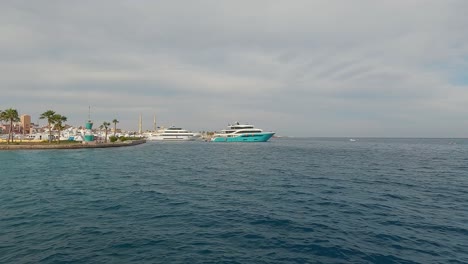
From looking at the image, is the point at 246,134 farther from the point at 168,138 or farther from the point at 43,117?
the point at 43,117

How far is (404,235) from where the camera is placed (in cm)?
1390

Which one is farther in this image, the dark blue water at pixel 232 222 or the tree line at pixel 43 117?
the tree line at pixel 43 117

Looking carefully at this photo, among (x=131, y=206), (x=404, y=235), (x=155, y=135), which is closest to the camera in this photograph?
(x=404, y=235)

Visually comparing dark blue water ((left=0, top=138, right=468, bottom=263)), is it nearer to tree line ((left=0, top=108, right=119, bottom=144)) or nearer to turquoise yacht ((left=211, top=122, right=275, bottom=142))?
tree line ((left=0, top=108, right=119, bottom=144))

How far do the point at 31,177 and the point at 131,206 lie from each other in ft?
73.5

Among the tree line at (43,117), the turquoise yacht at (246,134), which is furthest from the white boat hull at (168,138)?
the tree line at (43,117)

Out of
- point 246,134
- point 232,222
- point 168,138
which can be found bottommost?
point 232,222

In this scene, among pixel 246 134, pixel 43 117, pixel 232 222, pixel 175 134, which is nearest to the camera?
pixel 232 222

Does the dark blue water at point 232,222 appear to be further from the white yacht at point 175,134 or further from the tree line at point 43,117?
the white yacht at point 175,134

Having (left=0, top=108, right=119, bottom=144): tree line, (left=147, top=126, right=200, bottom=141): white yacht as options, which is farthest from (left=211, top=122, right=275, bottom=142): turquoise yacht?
(left=0, top=108, right=119, bottom=144): tree line

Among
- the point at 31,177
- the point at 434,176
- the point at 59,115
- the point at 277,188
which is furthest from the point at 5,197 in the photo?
the point at 59,115

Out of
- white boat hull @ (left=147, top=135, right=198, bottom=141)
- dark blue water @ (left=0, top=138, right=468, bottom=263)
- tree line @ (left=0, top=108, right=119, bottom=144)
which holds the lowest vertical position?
dark blue water @ (left=0, top=138, right=468, bottom=263)

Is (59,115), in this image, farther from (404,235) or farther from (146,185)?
(404,235)

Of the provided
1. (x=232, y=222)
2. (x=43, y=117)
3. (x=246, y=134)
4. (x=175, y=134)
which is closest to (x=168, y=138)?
(x=175, y=134)
